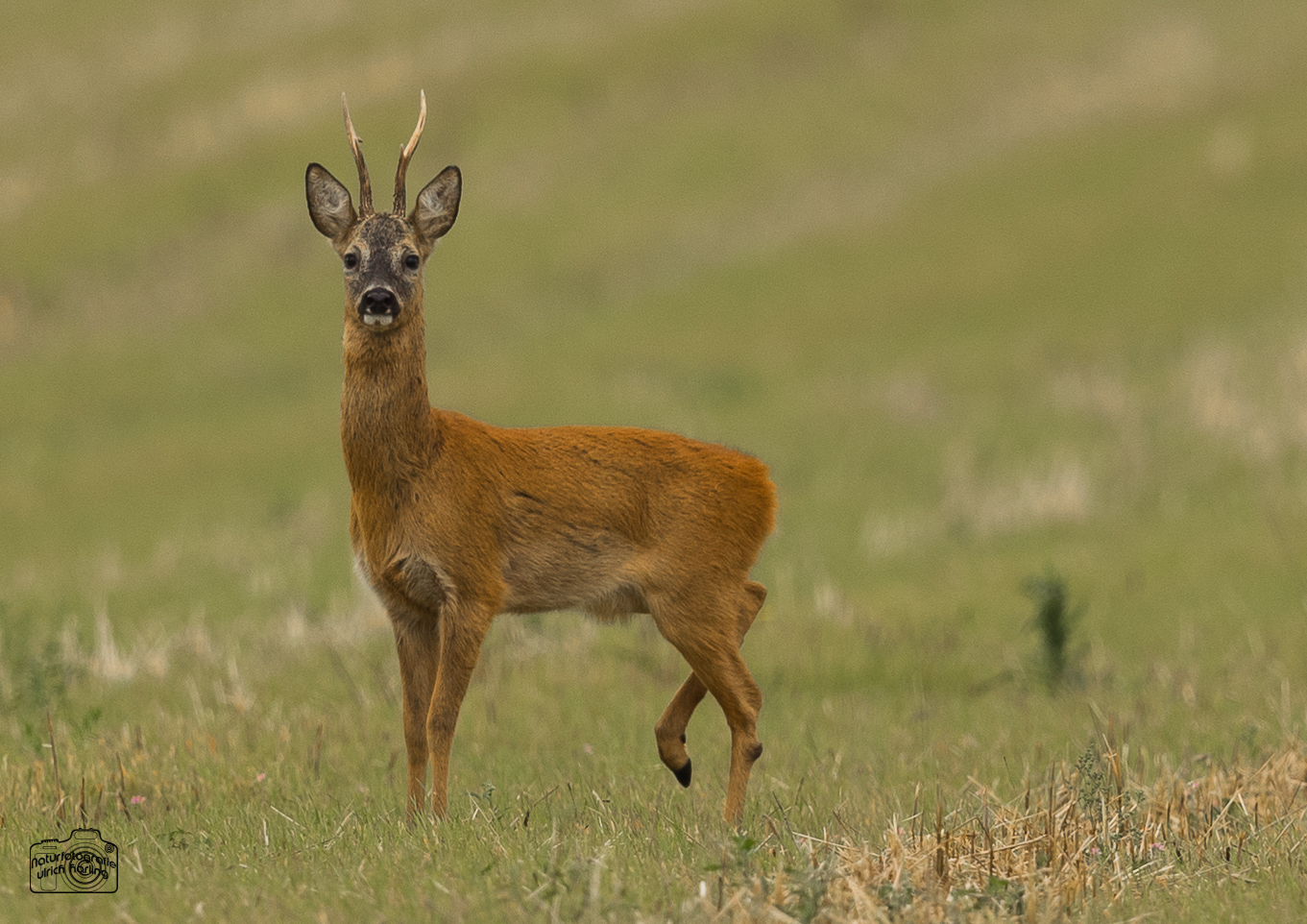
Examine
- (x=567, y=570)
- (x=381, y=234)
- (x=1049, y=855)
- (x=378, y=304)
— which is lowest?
(x=1049, y=855)

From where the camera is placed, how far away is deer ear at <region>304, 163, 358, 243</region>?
701 cm

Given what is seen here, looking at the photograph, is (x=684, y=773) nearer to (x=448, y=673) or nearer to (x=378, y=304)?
(x=448, y=673)

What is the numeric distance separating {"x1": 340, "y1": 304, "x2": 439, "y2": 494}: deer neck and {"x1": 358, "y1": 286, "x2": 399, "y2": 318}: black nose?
270 millimetres

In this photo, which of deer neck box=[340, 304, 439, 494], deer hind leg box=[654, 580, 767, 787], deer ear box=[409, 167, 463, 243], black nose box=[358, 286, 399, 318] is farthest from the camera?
deer hind leg box=[654, 580, 767, 787]

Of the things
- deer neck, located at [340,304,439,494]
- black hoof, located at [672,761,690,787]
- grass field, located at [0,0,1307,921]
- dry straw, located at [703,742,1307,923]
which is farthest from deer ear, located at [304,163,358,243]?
dry straw, located at [703,742,1307,923]

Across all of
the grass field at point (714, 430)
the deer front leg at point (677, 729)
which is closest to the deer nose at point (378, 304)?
the grass field at point (714, 430)

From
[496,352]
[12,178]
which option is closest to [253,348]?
[496,352]

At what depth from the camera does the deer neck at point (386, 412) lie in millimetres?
6922

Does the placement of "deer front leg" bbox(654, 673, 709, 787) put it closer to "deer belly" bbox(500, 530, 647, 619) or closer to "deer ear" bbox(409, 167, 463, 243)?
"deer belly" bbox(500, 530, 647, 619)

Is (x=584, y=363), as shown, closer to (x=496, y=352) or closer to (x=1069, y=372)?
(x=496, y=352)

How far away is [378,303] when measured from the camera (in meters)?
6.73

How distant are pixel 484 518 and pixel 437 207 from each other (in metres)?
1.30

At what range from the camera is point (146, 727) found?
9023 millimetres

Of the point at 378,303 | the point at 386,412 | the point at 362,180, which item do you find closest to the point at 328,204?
the point at 362,180
